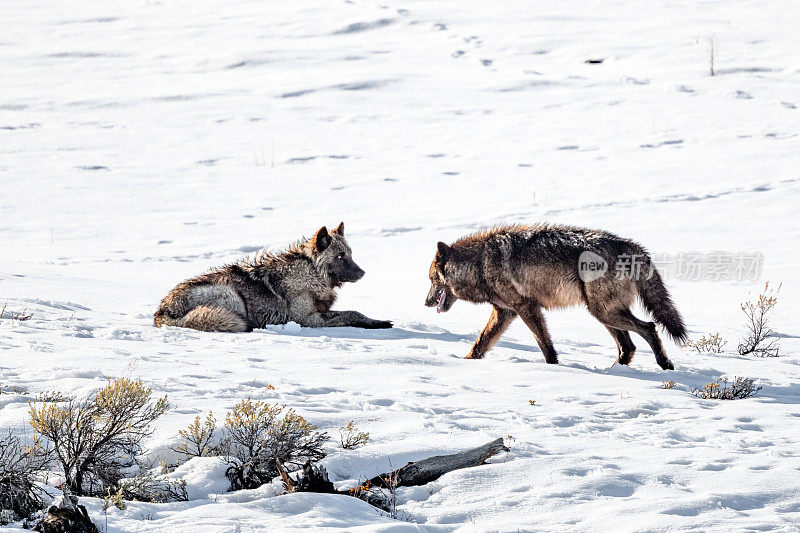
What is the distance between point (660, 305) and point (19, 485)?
18.2 feet

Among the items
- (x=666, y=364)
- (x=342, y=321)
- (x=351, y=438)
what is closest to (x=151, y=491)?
(x=351, y=438)

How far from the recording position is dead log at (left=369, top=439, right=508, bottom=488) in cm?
430

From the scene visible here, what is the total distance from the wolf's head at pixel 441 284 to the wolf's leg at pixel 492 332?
28.6 inches

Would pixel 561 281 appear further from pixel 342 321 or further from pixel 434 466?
pixel 434 466

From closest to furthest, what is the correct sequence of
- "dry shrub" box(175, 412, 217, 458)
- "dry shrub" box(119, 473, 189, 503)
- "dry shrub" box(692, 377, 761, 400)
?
1. "dry shrub" box(119, 473, 189, 503)
2. "dry shrub" box(175, 412, 217, 458)
3. "dry shrub" box(692, 377, 761, 400)

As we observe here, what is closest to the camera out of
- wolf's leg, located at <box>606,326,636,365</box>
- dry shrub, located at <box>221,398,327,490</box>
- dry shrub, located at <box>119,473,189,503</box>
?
dry shrub, located at <box>119,473,189,503</box>

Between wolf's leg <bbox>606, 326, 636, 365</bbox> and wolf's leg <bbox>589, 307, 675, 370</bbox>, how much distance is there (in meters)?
0.32

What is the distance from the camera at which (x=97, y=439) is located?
4.13m

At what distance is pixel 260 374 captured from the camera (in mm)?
6328

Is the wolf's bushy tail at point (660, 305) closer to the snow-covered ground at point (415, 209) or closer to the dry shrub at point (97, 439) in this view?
the snow-covered ground at point (415, 209)

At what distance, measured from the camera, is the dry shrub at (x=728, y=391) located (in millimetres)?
6344

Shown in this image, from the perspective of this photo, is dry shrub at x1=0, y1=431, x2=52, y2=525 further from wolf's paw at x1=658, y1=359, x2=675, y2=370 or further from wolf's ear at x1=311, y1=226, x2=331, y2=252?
wolf's ear at x1=311, y1=226, x2=331, y2=252

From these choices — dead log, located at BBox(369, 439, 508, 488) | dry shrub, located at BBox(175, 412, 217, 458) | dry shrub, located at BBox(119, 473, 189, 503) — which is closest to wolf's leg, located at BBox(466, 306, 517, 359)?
dead log, located at BBox(369, 439, 508, 488)

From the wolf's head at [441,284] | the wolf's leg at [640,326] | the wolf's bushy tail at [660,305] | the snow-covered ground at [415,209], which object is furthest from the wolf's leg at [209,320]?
the wolf's bushy tail at [660,305]
